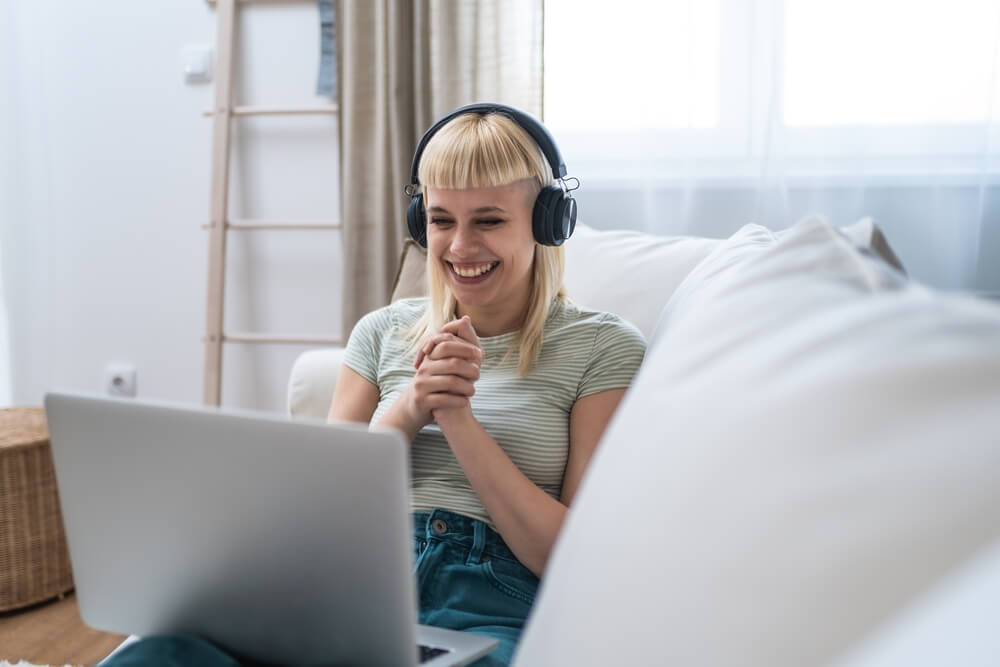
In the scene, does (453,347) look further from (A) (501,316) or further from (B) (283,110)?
(B) (283,110)

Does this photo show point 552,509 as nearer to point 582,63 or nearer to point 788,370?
point 788,370

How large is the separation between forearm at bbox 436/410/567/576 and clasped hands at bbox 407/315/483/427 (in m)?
0.01

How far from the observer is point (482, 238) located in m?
1.36

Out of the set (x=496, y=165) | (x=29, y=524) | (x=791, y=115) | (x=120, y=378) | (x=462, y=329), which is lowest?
(x=29, y=524)

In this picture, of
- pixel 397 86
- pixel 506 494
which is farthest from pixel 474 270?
pixel 397 86

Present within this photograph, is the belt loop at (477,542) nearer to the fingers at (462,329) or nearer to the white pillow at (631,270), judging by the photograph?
the fingers at (462,329)

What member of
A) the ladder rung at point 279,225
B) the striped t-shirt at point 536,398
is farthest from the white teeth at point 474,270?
the ladder rung at point 279,225

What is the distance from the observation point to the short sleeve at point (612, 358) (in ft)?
4.29

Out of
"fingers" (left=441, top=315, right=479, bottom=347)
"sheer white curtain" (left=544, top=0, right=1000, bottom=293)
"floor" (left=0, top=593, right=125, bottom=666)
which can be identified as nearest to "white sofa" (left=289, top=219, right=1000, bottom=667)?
"fingers" (left=441, top=315, right=479, bottom=347)

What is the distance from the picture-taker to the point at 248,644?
0.82 m

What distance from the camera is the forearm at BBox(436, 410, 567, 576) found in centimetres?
119

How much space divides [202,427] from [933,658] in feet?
1.90

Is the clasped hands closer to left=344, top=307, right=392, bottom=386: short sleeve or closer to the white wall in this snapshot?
left=344, top=307, right=392, bottom=386: short sleeve

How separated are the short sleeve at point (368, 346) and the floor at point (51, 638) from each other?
3.34 feet
